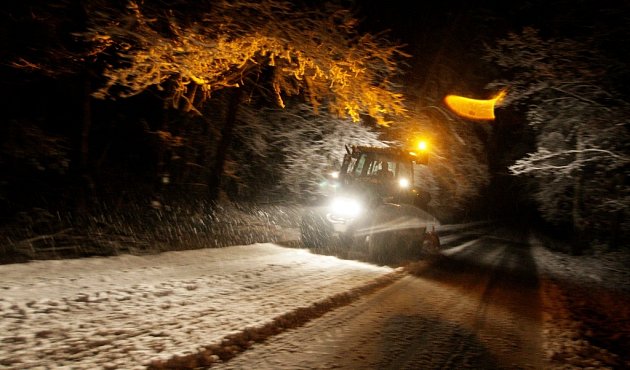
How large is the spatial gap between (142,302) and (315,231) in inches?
211

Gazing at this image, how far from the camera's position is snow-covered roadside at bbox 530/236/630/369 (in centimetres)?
507

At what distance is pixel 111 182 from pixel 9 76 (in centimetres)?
365

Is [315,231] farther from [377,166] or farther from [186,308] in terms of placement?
[186,308]

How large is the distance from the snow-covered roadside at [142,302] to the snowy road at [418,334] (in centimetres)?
47

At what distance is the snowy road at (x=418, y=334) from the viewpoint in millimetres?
4152

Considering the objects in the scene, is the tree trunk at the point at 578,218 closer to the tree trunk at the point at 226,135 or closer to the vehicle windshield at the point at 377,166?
the vehicle windshield at the point at 377,166

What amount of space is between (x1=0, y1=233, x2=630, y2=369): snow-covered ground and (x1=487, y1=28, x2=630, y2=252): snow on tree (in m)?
6.84

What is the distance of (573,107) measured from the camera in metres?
14.0

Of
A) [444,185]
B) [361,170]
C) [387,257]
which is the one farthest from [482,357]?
[444,185]

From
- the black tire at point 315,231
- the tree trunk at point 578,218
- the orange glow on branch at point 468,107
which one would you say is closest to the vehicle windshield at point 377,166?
the black tire at point 315,231

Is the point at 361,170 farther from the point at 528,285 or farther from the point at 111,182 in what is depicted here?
the point at 111,182

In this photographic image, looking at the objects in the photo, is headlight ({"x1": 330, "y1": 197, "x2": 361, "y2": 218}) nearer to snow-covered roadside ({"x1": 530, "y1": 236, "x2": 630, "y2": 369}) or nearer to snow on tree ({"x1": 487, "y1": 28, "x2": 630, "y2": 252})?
snow-covered roadside ({"x1": 530, "y1": 236, "x2": 630, "y2": 369})

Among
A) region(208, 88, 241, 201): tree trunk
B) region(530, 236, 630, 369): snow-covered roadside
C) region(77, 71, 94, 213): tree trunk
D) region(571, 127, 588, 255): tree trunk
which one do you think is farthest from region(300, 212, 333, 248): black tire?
region(571, 127, 588, 255): tree trunk

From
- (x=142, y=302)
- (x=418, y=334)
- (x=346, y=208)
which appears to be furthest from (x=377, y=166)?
(x=142, y=302)
